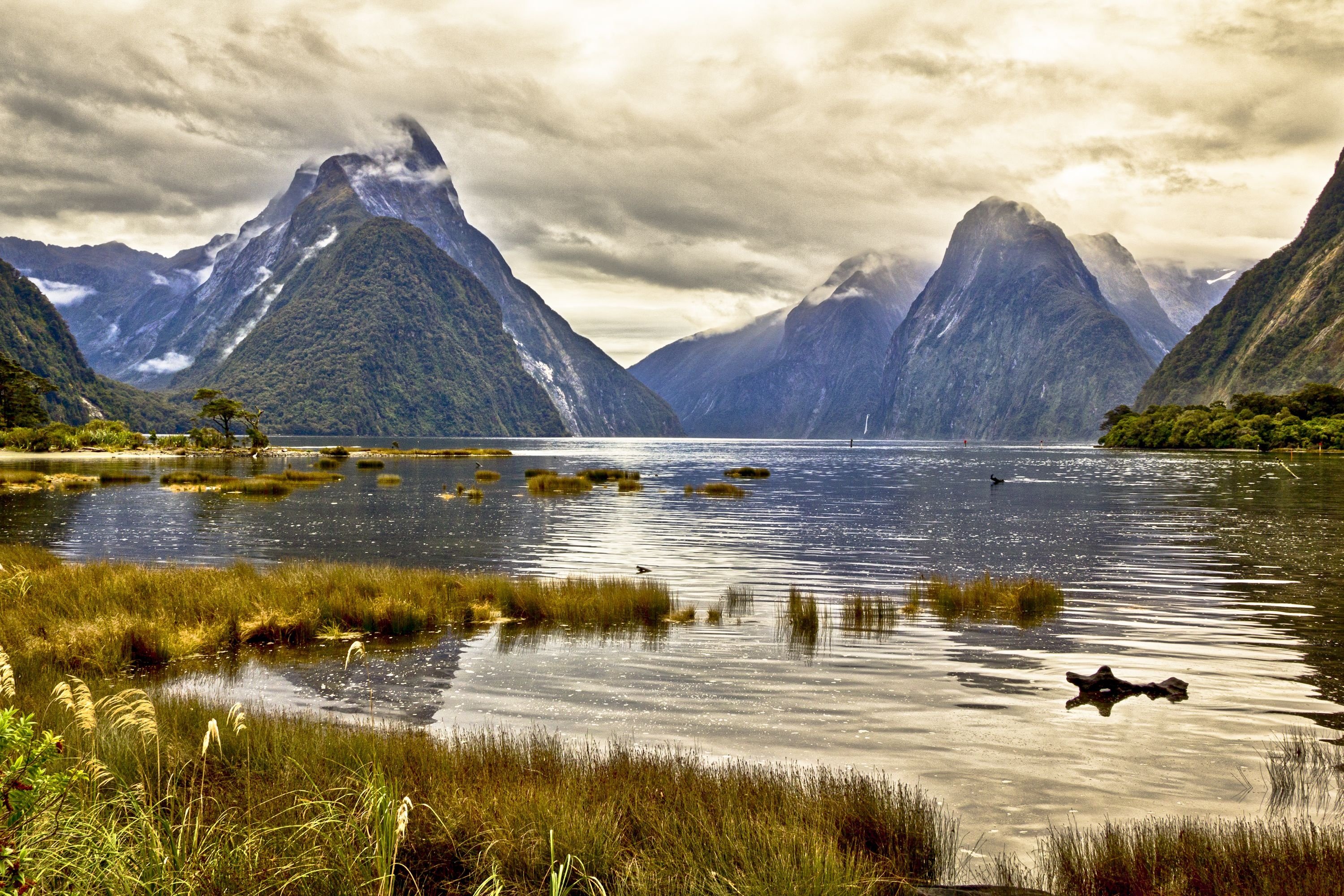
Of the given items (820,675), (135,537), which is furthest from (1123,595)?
(135,537)

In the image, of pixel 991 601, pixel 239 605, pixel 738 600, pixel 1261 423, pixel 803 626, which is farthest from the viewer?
pixel 1261 423

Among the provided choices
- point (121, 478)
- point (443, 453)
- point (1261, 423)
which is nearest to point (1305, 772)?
point (121, 478)

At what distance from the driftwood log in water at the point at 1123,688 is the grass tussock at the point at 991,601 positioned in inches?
247

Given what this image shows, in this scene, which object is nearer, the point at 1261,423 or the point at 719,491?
the point at 719,491

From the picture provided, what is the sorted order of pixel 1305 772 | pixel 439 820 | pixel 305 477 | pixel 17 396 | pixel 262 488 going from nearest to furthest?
pixel 439 820
pixel 1305 772
pixel 262 488
pixel 305 477
pixel 17 396

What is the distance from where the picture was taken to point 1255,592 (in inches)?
1017

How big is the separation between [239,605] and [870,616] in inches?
592

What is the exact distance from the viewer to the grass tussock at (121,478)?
2761 inches

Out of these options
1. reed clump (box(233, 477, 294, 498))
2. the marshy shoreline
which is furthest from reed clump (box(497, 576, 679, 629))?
reed clump (box(233, 477, 294, 498))

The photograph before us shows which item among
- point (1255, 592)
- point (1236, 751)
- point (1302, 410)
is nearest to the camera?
point (1236, 751)

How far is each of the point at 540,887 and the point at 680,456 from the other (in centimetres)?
16825

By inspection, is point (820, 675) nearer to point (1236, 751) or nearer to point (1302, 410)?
point (1236, 751)

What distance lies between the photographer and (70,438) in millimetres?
123750

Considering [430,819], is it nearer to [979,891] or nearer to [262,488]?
[979,891]
